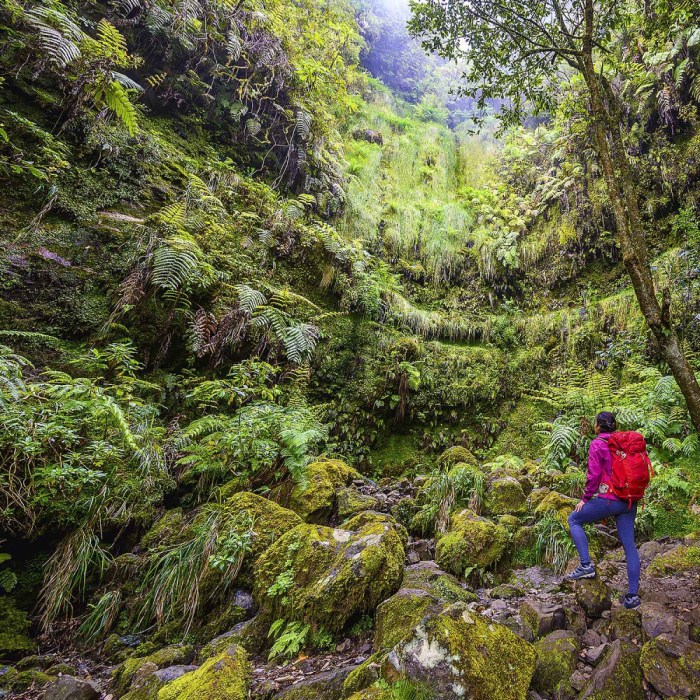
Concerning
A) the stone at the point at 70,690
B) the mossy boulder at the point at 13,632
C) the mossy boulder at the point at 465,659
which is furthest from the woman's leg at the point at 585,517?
the mossy boulder at the point at 13,632

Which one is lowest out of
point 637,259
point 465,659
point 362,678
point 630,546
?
point 362,678

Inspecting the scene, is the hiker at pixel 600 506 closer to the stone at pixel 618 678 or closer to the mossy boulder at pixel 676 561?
the mossy boulder at pixel 676 561

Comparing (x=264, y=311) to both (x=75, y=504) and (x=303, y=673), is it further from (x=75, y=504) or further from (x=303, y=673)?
(x=303, y=673)

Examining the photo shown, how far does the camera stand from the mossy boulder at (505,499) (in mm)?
3703

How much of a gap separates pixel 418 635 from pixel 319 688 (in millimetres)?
642

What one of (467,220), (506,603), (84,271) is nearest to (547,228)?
(467,220)

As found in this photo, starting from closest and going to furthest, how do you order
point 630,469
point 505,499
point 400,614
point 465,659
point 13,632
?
1. point 465,659
2. point 400,614
3. point 13,632
4. point 630,469
5. point 505,499

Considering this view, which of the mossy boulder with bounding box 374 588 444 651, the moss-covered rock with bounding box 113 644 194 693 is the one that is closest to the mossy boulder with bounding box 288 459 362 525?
the moss-covered rock with bounding box 113 644 194 693

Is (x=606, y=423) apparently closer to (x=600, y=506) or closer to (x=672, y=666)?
(x=600, y=506)

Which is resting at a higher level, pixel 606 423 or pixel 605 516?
pixel 606 423

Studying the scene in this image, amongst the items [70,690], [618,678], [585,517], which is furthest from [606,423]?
[70,690]

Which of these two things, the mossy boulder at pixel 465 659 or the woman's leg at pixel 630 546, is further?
the woman's leg at pixel 630 546

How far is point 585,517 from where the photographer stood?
2.53 metres

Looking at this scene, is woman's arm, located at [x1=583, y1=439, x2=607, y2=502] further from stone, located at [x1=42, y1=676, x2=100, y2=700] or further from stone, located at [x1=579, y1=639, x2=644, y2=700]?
stone, located at [x1=42, y1=676, x2=100, y2=700]
